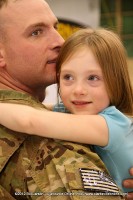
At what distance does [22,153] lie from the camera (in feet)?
4.91

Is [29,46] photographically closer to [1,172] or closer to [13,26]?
[13,26]

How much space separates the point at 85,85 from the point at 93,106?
82mm

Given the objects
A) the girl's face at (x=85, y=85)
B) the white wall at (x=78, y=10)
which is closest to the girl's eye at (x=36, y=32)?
the girl's face at (x=85, y=85)

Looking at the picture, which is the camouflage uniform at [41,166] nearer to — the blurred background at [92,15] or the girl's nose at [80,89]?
the girl's nose at [80,89]

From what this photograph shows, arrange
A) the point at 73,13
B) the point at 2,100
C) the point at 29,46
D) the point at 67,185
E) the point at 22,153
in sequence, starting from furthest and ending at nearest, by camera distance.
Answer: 1. the point at 73,13
2. the point at 29,46
3. the point at 2,100
4. the point at 22,153
5. the point at 67,185

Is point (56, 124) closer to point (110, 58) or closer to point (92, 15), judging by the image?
point (110, 58)

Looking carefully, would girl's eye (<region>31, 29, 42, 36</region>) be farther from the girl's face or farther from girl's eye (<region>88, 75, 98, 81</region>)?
Answer: girl's eye (<region>88, 75, 98, 81</region>)

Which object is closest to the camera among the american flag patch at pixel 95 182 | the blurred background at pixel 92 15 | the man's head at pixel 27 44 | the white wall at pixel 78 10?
the american flag patch at pixel 95 182

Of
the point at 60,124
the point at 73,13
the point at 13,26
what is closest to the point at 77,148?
the point at 60,124

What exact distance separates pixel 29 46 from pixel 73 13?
23.1 ft

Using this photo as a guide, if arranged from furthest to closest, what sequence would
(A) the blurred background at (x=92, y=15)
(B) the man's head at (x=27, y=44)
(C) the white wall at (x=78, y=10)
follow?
(C) the white wall at (x=78, y=10)
(A) the blurred background at (x=92, y=15)
(B) the man's head at (x=27, y=44)

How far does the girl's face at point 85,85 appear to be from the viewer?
1.60 m

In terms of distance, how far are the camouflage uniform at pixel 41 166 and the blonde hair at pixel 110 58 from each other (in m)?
0.29

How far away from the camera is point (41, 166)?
1.47 metres
